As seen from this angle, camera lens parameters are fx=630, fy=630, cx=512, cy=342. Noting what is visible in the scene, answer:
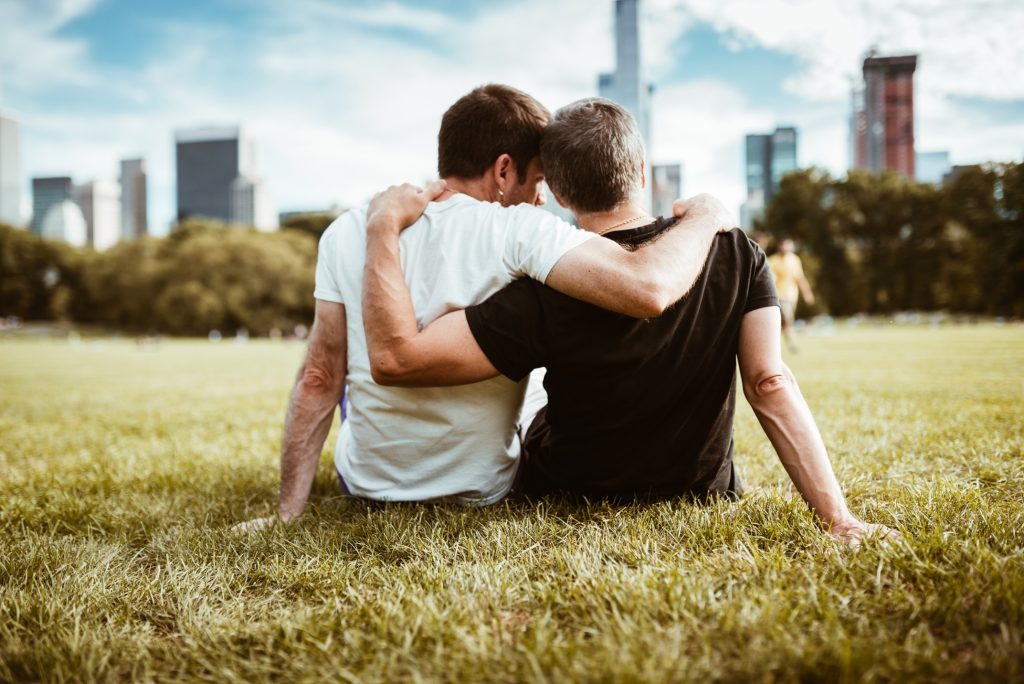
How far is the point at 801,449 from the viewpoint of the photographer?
2264 millimetres

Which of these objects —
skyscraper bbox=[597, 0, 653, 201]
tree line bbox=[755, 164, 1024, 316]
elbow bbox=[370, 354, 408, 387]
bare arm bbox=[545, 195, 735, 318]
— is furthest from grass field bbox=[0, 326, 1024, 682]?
tree line bbox=[755, 164, 1024, 316]

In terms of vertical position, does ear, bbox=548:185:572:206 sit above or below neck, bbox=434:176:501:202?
below

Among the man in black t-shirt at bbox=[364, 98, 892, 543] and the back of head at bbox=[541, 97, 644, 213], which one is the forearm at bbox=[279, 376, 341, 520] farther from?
the back of head at bbox=[541, 97, 644, 213]

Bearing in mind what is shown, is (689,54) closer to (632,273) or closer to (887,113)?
(632,273)

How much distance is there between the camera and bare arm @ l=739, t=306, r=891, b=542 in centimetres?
225

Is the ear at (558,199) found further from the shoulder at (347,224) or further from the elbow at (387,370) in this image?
the elbow at (387,370)

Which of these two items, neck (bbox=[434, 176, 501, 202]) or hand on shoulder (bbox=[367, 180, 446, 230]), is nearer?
hand on shoulder (bbox=[367, 180, 446, 230])

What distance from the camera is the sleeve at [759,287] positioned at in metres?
2.25

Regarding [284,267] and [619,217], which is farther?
[284,267]

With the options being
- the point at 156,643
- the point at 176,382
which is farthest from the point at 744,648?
the point at 176,382

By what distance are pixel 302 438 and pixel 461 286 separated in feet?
3.60

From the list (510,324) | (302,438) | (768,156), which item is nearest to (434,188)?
(510,324)

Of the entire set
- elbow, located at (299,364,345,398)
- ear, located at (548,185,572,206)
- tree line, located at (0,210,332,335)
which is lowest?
elbow, located at (299,364,345,398)

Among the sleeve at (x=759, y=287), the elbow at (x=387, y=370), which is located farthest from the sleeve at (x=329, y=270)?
the sleeve at (x=759, y=287)
